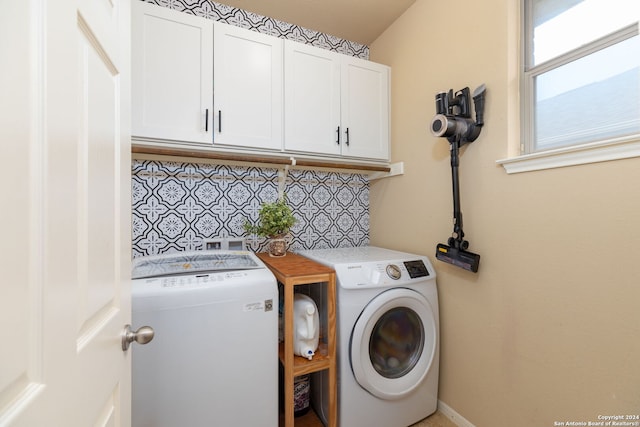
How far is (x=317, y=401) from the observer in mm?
1646

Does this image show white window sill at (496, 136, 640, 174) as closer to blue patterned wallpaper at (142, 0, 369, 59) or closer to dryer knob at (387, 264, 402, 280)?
dryer knob at (387, 264, 402, 280)

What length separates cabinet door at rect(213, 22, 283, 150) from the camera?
1562 millimetres

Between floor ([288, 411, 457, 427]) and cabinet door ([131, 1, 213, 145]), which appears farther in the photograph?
floor ([288, 411, 457, 427])

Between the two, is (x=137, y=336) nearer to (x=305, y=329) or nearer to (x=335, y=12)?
(x=305, y=329)

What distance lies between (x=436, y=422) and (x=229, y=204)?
1.89 m

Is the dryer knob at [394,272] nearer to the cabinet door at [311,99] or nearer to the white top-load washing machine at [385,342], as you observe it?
the white top-load washing machine at [385,342]

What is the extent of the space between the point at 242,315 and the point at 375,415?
0.95 metres

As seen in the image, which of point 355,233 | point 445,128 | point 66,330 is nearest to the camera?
point 66,330

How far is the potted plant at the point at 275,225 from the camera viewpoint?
1.74 m

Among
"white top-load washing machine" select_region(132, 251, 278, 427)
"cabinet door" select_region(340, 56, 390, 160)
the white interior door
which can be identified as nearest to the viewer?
the white interior door

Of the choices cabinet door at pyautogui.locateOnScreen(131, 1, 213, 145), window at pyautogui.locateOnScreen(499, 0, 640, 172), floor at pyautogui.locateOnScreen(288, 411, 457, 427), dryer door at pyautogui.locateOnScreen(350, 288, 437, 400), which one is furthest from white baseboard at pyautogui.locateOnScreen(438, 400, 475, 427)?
cabinet door at pyautogui.locateOnScreen(131, 1, 213, 145)

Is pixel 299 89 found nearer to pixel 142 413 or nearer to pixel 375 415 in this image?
pixel 142 413

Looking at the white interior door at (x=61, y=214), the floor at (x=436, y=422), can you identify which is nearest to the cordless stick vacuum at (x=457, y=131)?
the floor at (x=436, y=422)

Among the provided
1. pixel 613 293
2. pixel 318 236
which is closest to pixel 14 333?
pixel 613 293
